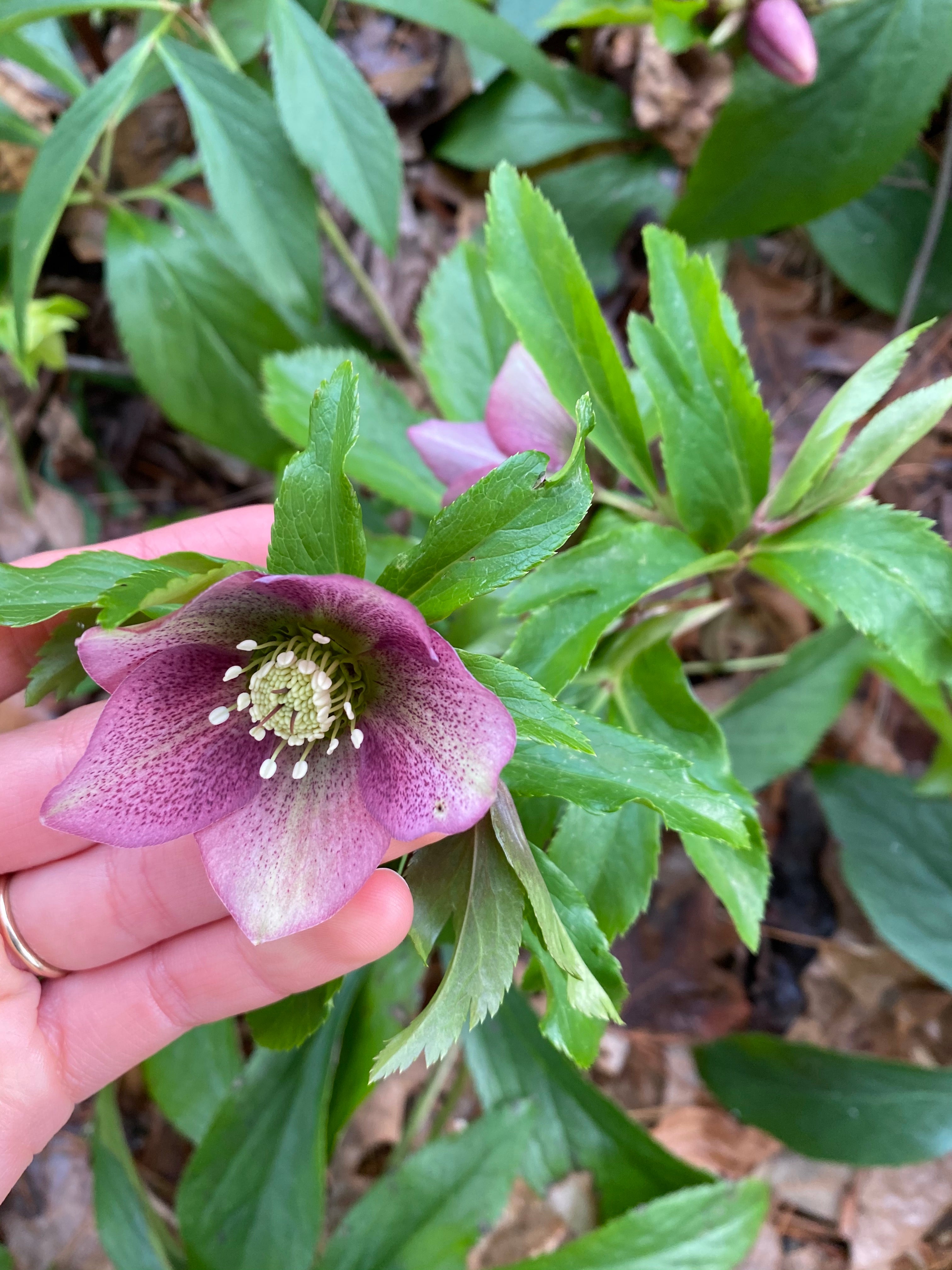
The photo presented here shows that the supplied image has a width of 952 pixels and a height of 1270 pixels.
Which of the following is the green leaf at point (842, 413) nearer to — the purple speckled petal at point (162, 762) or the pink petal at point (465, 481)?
the pink petal at point (465, 481)

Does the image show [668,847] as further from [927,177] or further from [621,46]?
[621,46]

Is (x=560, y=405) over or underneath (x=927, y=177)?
over

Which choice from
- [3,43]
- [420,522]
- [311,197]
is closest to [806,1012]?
[420,522]

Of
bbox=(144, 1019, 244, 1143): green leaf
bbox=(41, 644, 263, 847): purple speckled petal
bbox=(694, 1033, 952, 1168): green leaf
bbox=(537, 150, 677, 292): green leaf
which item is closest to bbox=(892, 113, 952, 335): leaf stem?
bbox=(537, 150, 677, 292): green leaf


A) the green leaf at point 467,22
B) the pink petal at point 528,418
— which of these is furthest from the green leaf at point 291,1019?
the green leaf at point 467,22

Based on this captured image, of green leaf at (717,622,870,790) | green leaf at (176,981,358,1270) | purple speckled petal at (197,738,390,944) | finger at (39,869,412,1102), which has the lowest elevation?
green leaf at (176,981,358,1270)

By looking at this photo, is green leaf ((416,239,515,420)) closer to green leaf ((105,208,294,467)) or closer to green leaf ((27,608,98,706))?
green leaf ((105,208,294,467))
